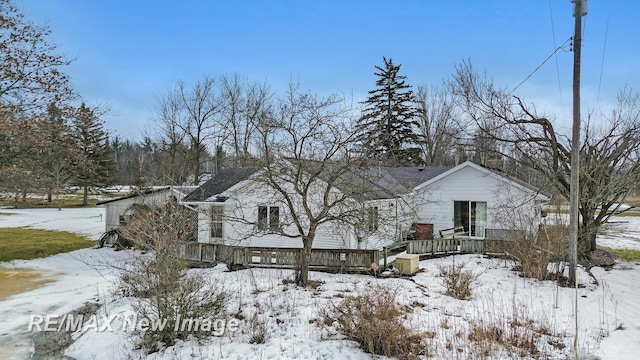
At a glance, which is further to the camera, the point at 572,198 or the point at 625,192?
the point at 625,192

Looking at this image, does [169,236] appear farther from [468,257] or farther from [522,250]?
[468,257]

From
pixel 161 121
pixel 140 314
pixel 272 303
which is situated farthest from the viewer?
pixel 161 121

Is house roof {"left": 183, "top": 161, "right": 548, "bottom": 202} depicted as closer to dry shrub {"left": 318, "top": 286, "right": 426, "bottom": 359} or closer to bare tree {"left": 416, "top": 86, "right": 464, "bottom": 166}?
dry shrub {"left": 318, "top": 286, "right": 426, "bottom": 359}

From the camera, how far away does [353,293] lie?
9023mm

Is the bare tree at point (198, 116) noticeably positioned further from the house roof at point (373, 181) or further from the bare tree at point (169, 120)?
the house roof at point (373, 181)

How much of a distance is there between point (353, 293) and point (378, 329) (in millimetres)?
3402

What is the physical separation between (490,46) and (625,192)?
316 inches

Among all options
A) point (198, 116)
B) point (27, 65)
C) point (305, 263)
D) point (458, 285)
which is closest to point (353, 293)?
point (305, 263)

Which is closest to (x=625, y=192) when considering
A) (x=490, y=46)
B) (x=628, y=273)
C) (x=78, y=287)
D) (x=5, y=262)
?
(x=628, y=273)

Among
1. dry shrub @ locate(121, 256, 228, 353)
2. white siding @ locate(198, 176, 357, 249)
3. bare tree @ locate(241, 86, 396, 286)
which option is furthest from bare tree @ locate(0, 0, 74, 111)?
dry shrub @ locate(121, 256, 228, 353)

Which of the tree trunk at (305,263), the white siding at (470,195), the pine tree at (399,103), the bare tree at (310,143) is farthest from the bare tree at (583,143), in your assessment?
the pine tree at (399,103)

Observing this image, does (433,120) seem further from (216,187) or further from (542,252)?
(542,252)

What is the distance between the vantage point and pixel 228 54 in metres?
22.2

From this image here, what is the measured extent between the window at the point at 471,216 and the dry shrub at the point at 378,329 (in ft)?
39.9
